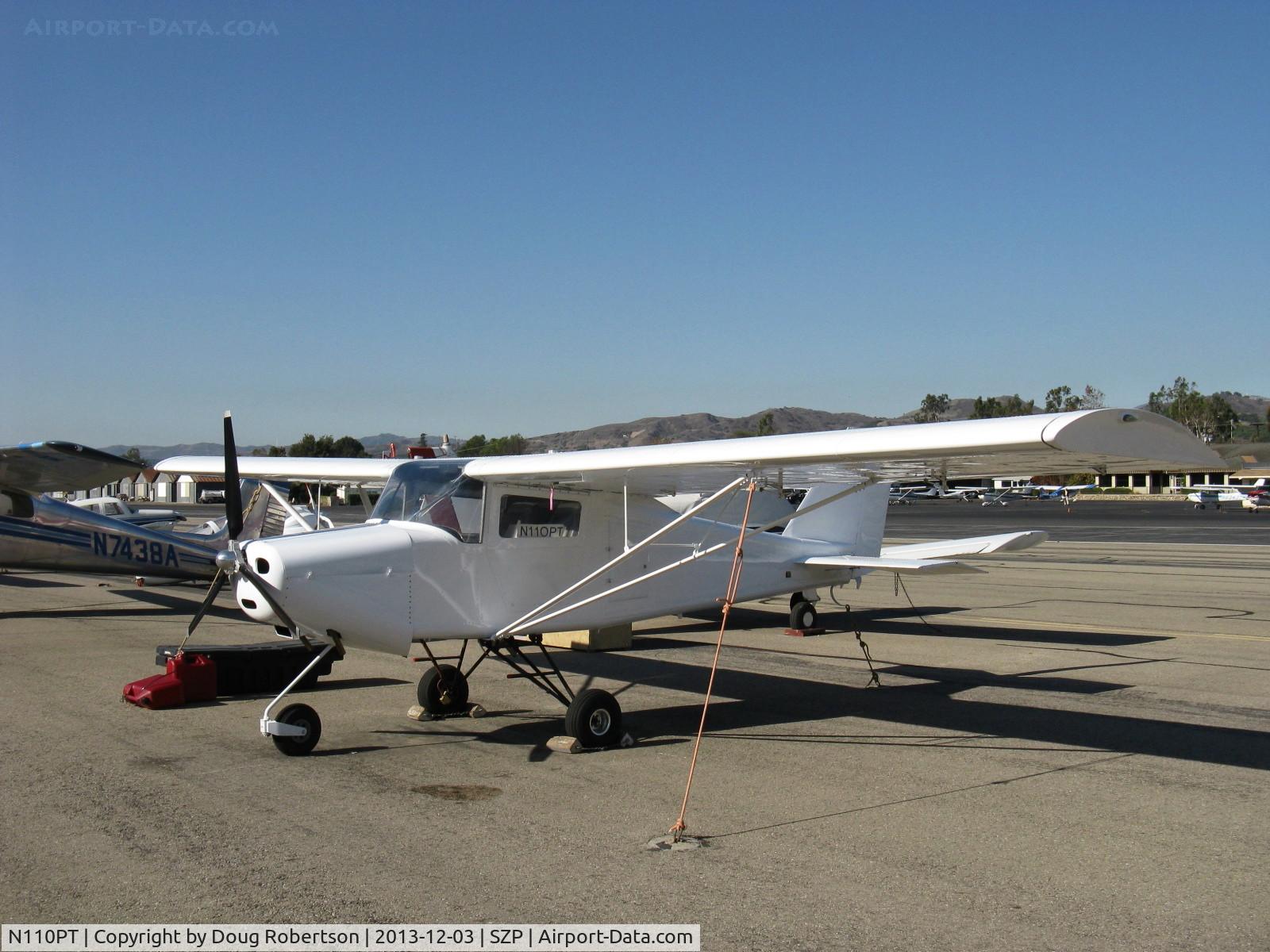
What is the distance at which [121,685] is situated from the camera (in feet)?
35.3

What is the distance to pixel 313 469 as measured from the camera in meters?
11.1

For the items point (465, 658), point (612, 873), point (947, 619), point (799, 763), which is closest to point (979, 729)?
point (799, 763)

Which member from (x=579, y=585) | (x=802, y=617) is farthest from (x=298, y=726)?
(x=802, y=617)

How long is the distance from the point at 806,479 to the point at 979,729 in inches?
103

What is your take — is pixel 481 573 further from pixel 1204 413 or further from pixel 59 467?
pixel 1204 413

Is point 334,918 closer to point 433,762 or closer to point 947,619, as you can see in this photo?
point 433,762

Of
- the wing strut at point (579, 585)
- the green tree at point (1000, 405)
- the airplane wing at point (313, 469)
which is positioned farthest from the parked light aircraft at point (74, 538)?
the green tree at point (1000, 405)

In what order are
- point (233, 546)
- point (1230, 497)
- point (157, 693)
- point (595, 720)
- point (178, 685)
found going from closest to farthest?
1. point (233, 546)
2. point (595, 720)
3. point (157, 693)
4. point (178, 685)
5. point (1230, 497)

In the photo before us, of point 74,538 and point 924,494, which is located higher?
point 74,538

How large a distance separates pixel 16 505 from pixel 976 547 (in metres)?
16.1

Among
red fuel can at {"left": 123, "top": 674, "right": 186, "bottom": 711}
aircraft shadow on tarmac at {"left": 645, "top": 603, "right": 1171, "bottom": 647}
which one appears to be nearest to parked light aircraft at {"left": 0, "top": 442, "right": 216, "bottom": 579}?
red fuel can at {"left": 123, "top": 674, "right": 186, "bottom": 711}

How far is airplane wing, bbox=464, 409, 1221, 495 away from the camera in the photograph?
5676mm

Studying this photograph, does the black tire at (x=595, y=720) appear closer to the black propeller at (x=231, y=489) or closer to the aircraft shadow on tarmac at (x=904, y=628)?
the black propeller at (x=231, y=489)

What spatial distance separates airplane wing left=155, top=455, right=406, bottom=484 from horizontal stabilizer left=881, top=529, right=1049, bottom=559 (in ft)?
19.8
